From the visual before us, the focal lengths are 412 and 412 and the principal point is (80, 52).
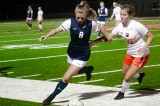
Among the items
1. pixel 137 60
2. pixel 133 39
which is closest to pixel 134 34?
pixel 133 39

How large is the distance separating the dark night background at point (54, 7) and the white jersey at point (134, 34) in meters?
44.5

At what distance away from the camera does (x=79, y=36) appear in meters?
7.76

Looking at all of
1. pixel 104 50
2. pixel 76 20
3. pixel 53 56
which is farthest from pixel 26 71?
pixel 104 50

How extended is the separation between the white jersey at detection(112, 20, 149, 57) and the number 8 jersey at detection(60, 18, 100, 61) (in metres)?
0.62

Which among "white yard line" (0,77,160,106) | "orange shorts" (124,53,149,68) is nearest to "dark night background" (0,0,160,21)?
"white yard line" (0,77,160,106)

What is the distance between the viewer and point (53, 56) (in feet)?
52.2

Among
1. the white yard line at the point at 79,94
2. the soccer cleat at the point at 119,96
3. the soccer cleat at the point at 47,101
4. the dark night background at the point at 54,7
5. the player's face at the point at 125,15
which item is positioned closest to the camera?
the soccer cleat at the point at 47,101

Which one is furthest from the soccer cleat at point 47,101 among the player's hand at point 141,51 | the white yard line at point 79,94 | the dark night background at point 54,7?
the dark night background at point 54,7

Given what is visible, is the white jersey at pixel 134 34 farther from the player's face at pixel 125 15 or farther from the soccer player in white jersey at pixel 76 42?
the soccer player in white jersey at pixel 76 42

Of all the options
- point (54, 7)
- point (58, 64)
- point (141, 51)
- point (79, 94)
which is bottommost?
point (54, 7)

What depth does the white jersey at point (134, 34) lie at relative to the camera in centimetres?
800

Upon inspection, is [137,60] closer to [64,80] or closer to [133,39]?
[133,39]

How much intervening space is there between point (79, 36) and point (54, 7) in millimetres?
50108

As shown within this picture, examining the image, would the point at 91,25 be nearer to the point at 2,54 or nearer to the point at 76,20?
the point at 76,20
